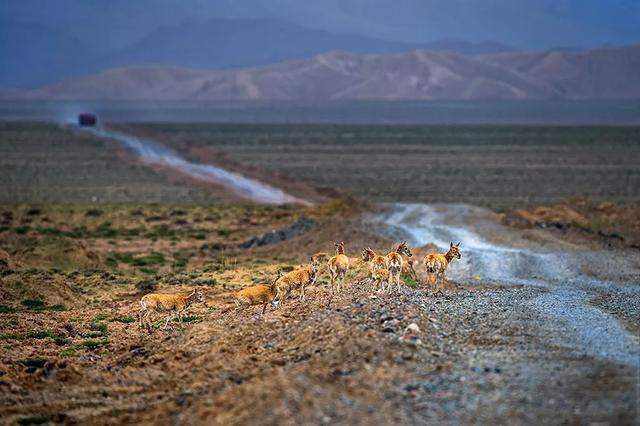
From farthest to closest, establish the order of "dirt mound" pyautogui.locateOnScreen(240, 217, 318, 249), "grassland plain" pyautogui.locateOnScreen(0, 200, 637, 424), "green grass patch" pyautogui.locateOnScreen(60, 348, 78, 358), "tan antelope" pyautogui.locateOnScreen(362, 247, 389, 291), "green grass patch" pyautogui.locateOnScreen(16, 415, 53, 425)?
"dirt mound" pyautogui.locateOnScreen(240, 217, 318, 249) → "tan antelope" pyautogui.locateOnScreen(362, 247, 389, 291) → "green grass patch" pyautogui.locateOnScreen(60, 348, 78, 358) → "green grass patch" pyautogui.locateOnScreen(16, 415, 53, 425) → "grassland plain" pyautogui.locateOnScreen(0, 200, 637, 424)

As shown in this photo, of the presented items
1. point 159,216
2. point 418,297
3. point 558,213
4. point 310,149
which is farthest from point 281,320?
point 310,149

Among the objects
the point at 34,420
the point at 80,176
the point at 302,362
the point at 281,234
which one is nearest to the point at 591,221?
the point at 281,234

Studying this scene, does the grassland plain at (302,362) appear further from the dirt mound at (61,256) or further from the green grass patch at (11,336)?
the dirt mound at (61,256)

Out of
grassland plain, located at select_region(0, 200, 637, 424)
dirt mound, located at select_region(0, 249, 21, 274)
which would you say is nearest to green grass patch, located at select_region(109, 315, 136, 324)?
grassland plain, located at select_region(0, 200, 637, 424)

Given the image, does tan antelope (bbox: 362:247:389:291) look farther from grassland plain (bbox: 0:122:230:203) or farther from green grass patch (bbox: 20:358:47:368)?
grassland plain (bbox: 0:122:230:203)

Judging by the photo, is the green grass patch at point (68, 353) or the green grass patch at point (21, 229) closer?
the green grass patch at point (68, 353)

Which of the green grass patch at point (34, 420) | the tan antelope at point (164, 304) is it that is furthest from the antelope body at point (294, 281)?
the green grass patch at point (34, 420)

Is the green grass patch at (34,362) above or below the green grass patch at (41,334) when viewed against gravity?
above

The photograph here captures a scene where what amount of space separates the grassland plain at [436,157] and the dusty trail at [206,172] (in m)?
3.22

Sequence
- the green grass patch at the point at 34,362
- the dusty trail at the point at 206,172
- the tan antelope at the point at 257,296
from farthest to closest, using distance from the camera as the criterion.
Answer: the dusty trail at the point at 206,172 < the tan antelope at the point at 257,296 < the green grass patch at the point at 34,362

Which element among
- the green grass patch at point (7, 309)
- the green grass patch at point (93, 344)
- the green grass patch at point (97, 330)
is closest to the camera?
the green grass patch at point (93, 344)

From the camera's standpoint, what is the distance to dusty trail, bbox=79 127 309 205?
198 ft

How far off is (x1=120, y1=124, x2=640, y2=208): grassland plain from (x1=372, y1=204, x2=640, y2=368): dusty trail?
47.1ft

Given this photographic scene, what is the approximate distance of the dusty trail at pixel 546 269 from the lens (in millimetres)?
16606
